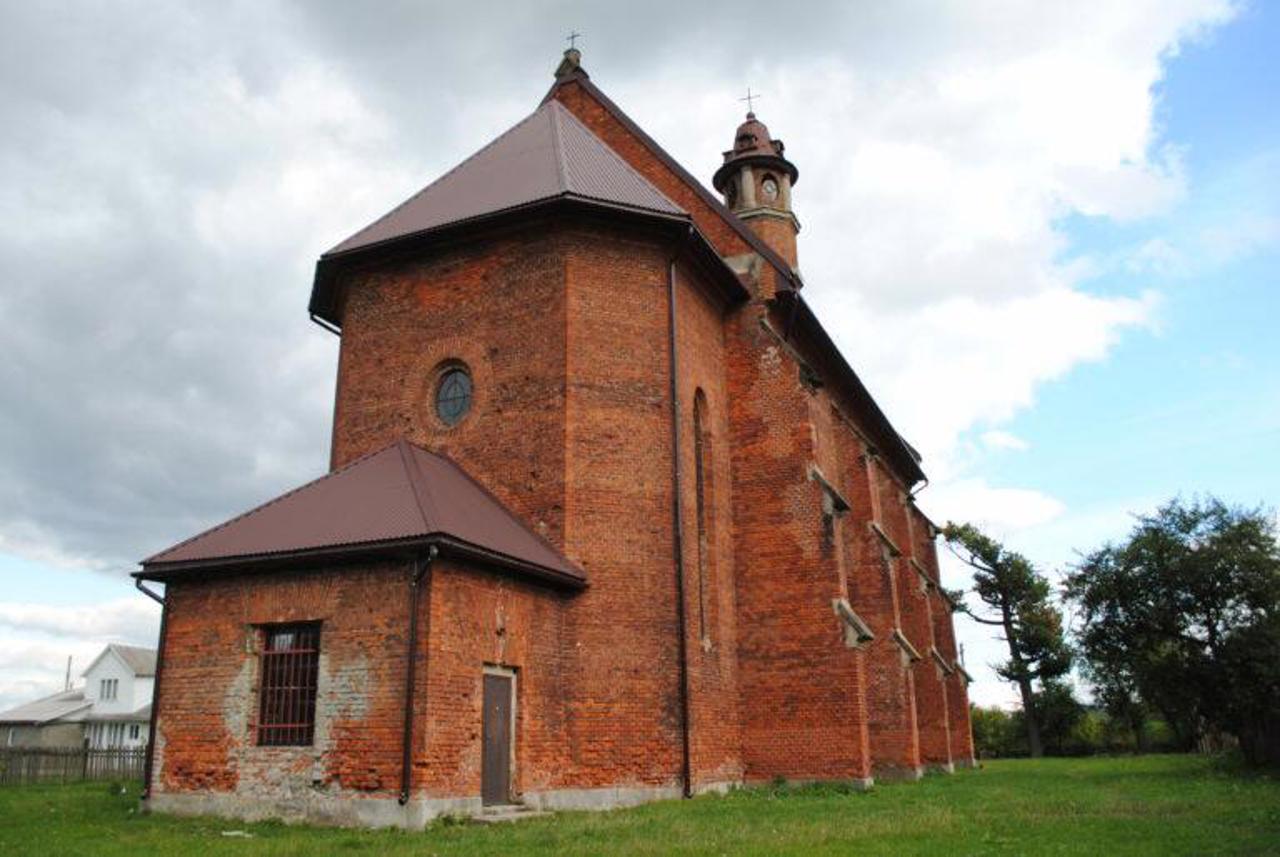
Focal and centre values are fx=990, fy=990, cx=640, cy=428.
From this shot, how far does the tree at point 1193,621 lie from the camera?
18.5 m

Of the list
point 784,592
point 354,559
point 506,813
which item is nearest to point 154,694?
point 354,559

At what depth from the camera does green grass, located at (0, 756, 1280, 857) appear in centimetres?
915

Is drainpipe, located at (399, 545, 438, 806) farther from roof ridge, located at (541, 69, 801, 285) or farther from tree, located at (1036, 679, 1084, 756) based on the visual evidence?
tree, located at (1036, 679, 1084, 756)

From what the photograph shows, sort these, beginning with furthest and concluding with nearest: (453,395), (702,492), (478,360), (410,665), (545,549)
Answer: (702,492), (453,395), (478,360), (545,549), (410,665)

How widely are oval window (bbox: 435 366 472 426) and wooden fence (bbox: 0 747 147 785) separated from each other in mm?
13824

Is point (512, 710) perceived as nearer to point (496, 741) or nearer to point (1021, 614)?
point (496, 741)

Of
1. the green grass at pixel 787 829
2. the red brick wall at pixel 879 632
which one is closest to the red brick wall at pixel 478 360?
the green grass at pixel 787 829

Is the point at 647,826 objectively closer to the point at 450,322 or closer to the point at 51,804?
the point at 450,322

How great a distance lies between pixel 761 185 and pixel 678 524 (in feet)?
57.1

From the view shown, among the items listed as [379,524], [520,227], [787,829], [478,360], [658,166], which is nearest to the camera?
[787,829]

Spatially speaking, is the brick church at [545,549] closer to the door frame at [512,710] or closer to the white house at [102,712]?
the door frame at [512,710]

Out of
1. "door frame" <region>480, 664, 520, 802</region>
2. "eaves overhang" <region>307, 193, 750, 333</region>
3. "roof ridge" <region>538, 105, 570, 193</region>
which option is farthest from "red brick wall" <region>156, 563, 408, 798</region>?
"roof ridge" <region>538, 105, 570, 193</region>

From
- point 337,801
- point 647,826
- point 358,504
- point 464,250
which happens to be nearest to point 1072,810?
point 647,826

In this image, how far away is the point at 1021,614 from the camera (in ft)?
145
